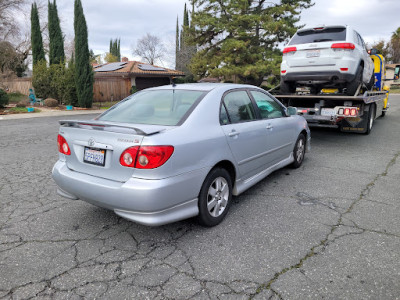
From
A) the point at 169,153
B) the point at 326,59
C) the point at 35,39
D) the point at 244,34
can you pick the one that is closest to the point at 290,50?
the point at 326,59

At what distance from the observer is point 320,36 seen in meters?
7.20

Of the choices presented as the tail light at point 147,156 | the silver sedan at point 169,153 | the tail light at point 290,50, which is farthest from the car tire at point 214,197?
the tail light at point 290,50

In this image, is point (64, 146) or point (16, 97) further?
point (16, 97)

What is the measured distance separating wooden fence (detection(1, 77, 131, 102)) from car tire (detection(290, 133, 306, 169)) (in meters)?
21.6

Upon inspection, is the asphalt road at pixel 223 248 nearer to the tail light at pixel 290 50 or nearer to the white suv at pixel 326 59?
the white suv at pixel 326 59

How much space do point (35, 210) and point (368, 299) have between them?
3519 mm

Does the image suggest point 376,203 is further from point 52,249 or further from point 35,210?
point 35,210

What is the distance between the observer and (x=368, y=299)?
6.83 ft

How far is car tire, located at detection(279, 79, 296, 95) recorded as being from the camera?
811 centimetres

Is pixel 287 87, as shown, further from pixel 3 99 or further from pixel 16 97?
pixel 16 97

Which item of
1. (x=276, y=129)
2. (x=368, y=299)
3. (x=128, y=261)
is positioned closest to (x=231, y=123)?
(x=276, y=129)

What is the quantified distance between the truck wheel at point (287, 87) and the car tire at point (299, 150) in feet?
10.3

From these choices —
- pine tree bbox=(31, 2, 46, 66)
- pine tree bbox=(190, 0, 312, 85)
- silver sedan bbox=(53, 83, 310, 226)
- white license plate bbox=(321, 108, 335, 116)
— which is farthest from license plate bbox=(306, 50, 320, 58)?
pine tree bbox=(31, 2, 46, 66)

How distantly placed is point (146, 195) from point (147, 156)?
33 centimetres
